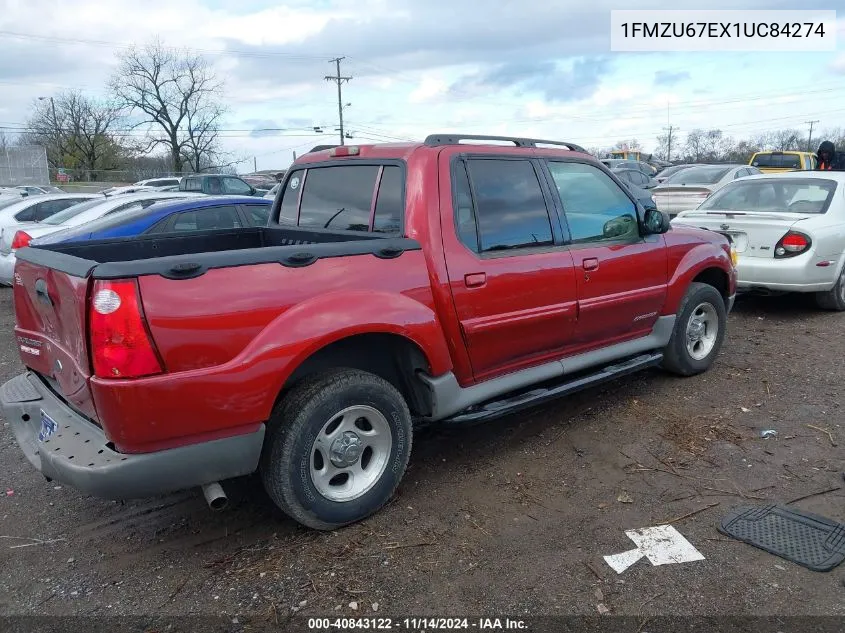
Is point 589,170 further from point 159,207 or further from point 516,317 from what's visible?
point 159,207

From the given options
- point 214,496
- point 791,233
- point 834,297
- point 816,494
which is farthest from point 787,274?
point 214,496

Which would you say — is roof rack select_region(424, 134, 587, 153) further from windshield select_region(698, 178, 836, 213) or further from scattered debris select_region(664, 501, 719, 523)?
windshield select_region(698, 178, 836, 213)

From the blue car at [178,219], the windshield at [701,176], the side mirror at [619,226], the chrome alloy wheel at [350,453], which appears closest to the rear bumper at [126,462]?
the chrome alloy wheel at [350,453]

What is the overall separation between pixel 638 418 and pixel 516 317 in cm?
147

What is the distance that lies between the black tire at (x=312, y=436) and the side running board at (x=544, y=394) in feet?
1.80

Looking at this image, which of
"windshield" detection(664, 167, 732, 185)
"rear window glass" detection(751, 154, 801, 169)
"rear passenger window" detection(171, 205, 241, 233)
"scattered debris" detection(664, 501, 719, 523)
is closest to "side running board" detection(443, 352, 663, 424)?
"scattered debris" detection(664, 501, 719, 523)

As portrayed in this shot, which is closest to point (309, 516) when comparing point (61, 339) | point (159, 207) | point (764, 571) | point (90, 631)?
point (90, 631)

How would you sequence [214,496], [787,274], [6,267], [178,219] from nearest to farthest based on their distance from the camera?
[214,496] → [787,274] → [178,219] → [6,267]

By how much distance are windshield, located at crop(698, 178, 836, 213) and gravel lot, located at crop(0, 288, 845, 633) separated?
11.6 ft

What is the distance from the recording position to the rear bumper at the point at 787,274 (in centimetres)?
696

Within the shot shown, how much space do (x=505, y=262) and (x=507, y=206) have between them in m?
0.39

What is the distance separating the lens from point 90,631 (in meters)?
2.62

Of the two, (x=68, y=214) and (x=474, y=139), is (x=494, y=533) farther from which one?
(x=68, y=214)

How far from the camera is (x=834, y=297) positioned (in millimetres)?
7512
